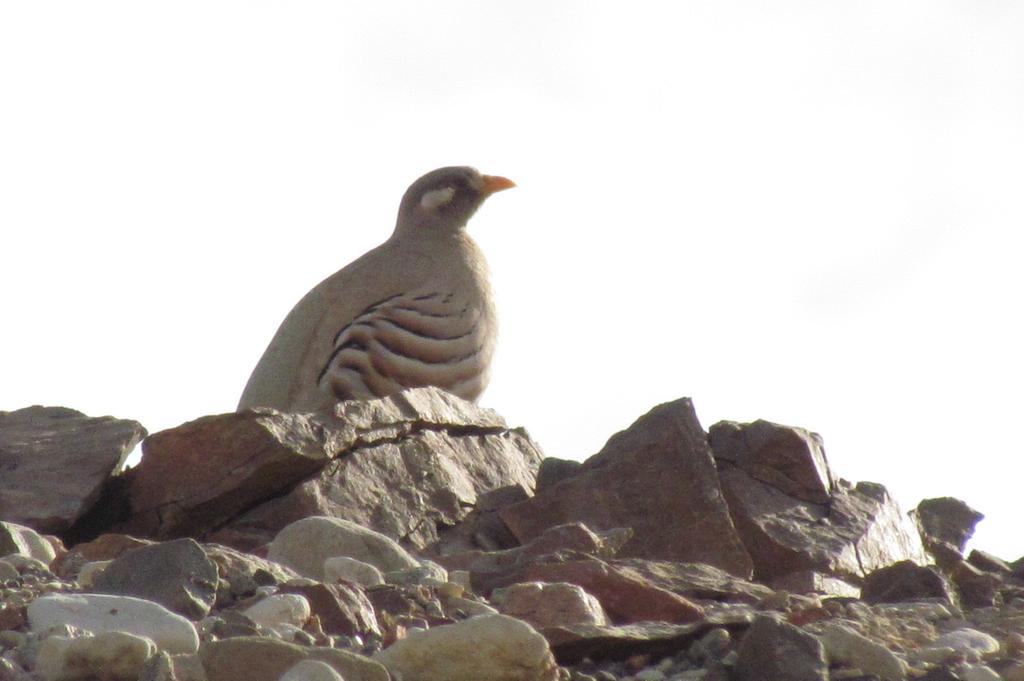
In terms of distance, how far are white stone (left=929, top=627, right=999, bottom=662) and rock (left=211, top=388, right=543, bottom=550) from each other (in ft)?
8.80

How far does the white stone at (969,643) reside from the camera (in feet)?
16.8

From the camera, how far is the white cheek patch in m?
13.4

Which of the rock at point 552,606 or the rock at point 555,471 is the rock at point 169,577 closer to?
the rock at point 552,606

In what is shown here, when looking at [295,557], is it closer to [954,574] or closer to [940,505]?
[954,574]

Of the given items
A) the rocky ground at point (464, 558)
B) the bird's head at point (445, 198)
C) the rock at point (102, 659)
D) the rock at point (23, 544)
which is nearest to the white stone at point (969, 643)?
the rocky ground at point (464, 558)

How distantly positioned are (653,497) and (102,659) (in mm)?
3335

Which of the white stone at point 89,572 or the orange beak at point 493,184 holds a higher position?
the orange beak at point 493,184

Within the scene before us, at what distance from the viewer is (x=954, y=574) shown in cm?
680

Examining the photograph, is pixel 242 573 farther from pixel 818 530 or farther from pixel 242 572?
pixel 818 530

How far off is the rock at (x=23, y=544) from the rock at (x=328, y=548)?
0.78 m

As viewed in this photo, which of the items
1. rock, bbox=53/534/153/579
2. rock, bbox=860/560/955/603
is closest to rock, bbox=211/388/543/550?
rock, bbox=53/534/153/579

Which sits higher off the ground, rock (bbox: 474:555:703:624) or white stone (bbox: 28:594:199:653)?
rock (bbox: 474:555:703:624)

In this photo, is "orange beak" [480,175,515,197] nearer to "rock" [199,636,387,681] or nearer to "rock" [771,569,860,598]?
"rock" [771,569,860,598]

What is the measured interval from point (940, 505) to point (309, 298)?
4.69 m
